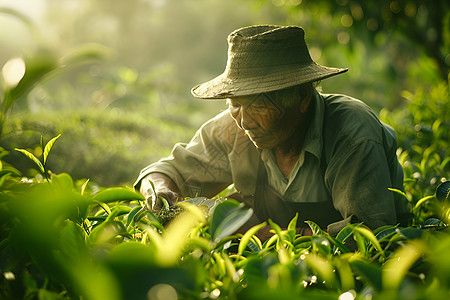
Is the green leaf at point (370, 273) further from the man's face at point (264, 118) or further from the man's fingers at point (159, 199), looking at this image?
the man's face at point (264, 118)

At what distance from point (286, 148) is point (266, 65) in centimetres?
42

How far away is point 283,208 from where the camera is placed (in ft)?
6.33

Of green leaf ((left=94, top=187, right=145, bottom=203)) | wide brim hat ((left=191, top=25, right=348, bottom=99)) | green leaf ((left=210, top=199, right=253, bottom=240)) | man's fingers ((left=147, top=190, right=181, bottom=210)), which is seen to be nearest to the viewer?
green leaf ((left=210, top=199, right=253, bottom=240))

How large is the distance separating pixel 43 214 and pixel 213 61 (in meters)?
28.8

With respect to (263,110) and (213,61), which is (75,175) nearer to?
(263,110)

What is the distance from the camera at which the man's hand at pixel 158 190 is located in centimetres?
150

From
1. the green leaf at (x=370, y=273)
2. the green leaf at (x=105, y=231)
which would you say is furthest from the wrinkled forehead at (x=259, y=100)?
the green leaf at (x=370, y=273)

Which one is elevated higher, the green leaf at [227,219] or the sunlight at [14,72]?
the sunlight at [14,72]

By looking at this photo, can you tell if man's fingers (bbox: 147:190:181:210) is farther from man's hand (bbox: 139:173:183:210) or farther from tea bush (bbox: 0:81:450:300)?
tea bush (bbox: 0:81:450:300)

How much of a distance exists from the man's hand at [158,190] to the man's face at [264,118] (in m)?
0.38

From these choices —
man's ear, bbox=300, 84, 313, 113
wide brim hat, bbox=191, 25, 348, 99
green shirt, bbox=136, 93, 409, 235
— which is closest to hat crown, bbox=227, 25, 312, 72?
wide brim hat, bbox=191, 25, 348, 99

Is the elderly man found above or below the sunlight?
below

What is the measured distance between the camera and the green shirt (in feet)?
5.03

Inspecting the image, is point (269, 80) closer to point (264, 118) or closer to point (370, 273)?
point (264, 118)
